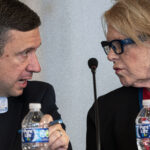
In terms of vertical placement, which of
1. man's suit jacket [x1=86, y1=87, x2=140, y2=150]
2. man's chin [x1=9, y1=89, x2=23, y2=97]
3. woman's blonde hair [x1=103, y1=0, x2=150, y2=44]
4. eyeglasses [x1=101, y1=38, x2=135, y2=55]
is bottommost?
man's suit jacket [x1=86, y1=87, x2=140, y2=150]

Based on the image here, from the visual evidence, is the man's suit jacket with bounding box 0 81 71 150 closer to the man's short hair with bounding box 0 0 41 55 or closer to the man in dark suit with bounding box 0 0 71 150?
the man in dark suit with bounding box 0 0 71 150

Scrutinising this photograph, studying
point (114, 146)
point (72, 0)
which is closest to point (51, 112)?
point (114, 146)

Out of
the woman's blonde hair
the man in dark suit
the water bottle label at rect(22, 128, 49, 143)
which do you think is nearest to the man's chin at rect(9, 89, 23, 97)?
the man in dark suit

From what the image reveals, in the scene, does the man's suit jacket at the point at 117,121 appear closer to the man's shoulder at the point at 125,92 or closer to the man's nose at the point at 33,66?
the man's shoulder at the point at 125,92

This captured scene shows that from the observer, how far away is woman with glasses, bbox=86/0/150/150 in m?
1.90

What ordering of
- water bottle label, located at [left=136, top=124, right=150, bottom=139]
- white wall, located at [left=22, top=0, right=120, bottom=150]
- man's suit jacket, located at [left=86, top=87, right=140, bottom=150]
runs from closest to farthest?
water bottle label, located at [left=136, top=124, right=150, bottom=139]
man's suit jacket, located at [left=86, top=87, right=140, bottom=150]
white wall, located at [left=22, top=0, right=120, bottom=150]

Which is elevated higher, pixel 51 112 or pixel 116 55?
pixel 116 55

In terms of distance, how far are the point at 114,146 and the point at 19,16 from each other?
82 cm

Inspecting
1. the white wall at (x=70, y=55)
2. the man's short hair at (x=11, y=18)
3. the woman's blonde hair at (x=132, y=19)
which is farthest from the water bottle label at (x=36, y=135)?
the white wall at (x=70, y=55)

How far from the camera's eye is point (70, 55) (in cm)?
317

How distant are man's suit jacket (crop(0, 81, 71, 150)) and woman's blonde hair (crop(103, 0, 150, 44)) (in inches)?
20.5

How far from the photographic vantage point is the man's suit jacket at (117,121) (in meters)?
2.04

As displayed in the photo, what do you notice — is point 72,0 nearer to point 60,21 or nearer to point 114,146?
point 60,21

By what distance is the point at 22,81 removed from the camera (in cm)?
195
